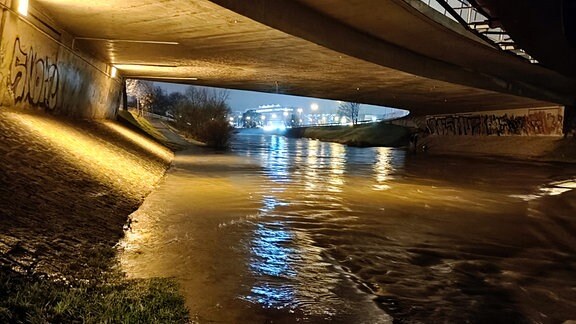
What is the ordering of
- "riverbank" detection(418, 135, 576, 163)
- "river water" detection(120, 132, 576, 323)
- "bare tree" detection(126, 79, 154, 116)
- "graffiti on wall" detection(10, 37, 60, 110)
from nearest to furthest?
"river water" detection(120, 132, 576, 323) < "graffiti on wall" detection(10, 37, 60, 110) < "riverbank" detection(418, 135, 576, 163) < "bare tree" detection(126, 79, 154, 116)

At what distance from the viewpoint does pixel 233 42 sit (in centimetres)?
1700

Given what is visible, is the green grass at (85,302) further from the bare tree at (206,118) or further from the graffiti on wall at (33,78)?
the bare tree at (206,118)

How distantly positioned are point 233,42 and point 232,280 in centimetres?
1257

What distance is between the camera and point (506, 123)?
46875 millimetres

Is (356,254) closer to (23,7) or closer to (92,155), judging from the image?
(92,155)

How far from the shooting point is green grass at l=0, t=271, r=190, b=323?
13.5ft

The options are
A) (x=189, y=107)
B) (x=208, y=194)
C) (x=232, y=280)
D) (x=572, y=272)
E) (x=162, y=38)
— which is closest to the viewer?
(x=232, y=280)

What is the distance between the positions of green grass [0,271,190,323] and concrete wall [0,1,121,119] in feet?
28.7

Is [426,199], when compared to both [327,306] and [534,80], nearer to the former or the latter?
[327,306]

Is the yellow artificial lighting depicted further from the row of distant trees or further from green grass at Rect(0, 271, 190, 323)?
the row of distant trees

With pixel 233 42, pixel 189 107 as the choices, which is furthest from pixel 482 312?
pixel 189 107

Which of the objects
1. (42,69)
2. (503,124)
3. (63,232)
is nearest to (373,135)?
(503,124)

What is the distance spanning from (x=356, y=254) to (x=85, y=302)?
4764mm

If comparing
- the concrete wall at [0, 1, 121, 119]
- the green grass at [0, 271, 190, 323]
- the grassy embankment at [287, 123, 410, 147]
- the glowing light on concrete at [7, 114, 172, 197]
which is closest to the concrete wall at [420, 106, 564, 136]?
the grassy embankment at [287, 123, 410, 147]
